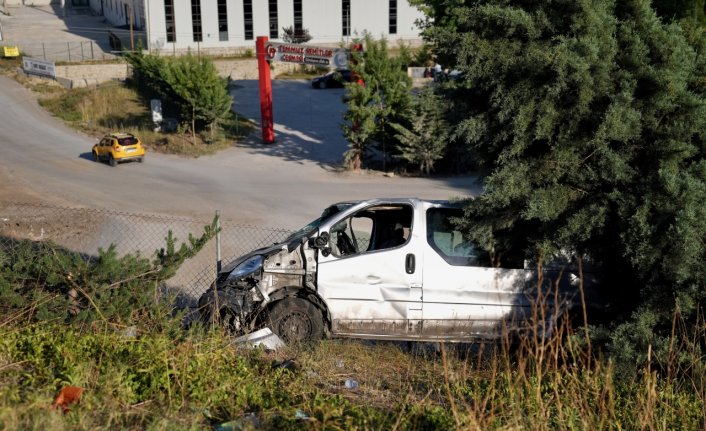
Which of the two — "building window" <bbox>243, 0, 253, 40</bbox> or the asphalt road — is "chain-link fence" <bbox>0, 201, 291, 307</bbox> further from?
"building window" <bbox>243, 0, 253, 40</bbox>

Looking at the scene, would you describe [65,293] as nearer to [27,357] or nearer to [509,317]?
[27,357]

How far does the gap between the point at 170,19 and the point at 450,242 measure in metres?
49.5

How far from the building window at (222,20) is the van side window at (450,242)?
163ft

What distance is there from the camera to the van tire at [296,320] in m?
9.21

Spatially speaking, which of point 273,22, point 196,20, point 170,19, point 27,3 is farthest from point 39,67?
point 27,3

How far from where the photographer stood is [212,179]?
2741cm

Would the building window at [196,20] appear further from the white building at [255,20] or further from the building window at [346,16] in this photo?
the building window at [346,16]

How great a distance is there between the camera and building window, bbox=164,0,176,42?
2147 inches

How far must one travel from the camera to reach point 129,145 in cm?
2950

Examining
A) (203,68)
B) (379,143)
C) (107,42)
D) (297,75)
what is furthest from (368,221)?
(107,42)

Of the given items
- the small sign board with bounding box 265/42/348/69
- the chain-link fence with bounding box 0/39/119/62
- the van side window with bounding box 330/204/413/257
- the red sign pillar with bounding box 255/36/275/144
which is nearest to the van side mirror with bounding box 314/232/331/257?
the van side window with bounding box 330/204/413/257

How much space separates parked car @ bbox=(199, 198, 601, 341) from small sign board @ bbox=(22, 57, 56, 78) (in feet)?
133

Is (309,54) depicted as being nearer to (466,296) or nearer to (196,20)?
(466,296)

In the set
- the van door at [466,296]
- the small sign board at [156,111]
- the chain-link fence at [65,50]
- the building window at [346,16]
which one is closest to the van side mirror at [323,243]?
the van door at [466,296]
